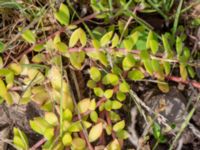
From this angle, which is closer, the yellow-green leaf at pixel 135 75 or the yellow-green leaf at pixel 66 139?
the yellow-green leaf at pixel 66 139

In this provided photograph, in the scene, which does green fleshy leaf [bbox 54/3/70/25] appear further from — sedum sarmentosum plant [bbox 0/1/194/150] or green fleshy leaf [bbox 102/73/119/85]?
green fleshy leaf [bbox 102/73/119/85]

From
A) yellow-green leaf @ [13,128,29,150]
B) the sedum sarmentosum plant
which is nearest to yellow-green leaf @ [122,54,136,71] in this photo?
the sedum sarmentosum plant

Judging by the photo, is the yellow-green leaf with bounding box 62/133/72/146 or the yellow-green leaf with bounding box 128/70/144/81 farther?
the yellow-green leaf with bounding box 128/70/144/81

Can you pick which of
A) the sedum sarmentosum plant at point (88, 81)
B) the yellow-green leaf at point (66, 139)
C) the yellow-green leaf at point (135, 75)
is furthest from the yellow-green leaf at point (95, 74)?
the yellow-green leaf at point (66, 139)

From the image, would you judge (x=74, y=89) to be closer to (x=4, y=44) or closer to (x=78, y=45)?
(x=78, y=45)

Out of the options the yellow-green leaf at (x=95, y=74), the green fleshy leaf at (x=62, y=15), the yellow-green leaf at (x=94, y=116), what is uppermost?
the green fleshy leaf at (x=62, y=15)

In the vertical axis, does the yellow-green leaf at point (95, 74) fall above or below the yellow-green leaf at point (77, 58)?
below

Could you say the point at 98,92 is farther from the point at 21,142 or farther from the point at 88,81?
the point at 21,142

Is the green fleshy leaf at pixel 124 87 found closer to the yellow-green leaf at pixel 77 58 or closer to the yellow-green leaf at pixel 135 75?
the yellow-green leaf at pixel 135 75

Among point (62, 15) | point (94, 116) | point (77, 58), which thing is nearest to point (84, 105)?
point (94, 116)
